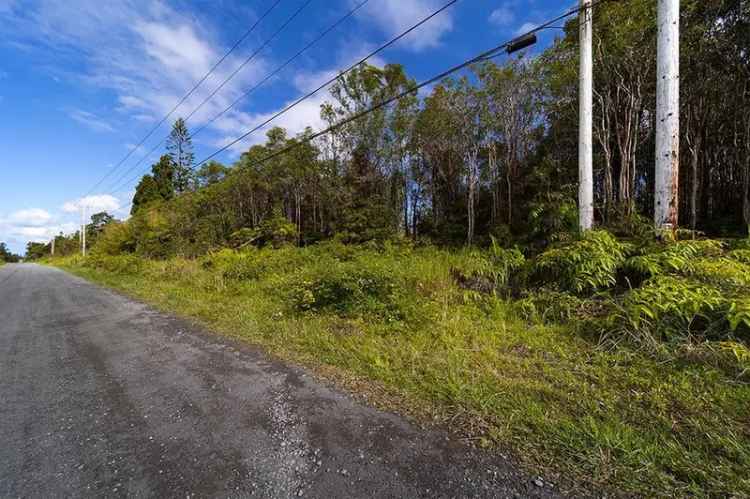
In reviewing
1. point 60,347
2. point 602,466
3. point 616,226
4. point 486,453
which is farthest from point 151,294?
point 616,226

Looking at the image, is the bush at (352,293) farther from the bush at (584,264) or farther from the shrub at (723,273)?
the shrub at (723,273)

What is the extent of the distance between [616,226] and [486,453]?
17.7 feet

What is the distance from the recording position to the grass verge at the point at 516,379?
5.24 ft

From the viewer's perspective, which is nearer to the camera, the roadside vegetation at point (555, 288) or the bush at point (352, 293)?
the roadside vegetation at point (555, 288)

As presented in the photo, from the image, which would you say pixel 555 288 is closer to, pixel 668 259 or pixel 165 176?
pixel 668 259

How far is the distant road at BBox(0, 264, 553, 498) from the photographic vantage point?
1545 mm

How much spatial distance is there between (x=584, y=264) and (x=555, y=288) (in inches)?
18.9

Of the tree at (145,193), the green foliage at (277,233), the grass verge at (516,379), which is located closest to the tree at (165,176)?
the tree at (145,193)

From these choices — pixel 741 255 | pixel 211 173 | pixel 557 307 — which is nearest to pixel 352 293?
pixel 557 307

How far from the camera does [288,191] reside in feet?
58.7

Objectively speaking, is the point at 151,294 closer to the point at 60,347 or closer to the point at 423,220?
the point at 60,347

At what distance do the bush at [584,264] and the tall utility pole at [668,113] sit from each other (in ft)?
3.02

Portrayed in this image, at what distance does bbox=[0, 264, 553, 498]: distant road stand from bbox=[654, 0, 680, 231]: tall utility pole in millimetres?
4928

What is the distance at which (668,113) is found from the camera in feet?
14.4
